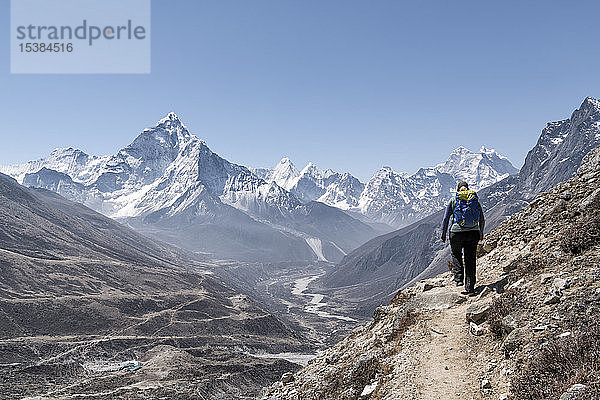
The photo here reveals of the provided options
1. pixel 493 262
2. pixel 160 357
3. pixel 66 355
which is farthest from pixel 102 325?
pixel 493 262

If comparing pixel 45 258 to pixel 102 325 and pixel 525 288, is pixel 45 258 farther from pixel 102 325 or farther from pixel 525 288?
pixel 525 288

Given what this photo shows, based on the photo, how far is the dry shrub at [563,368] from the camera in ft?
26.3

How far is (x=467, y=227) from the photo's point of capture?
16516mm

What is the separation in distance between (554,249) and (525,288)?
3356mm

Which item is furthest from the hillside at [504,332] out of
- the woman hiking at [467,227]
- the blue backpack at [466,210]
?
the blue backpack at [466,210]

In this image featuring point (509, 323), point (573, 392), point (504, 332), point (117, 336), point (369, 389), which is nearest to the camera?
point (573, 392)

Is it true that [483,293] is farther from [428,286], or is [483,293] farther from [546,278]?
[428,286]

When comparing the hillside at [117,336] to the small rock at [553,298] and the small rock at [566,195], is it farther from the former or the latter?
the small rock at [553,298]

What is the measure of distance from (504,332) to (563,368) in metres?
3.35

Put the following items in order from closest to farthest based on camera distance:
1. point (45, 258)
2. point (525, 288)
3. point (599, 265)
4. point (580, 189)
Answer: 1. point (599, 265)
2. point (525, 288)
3. point (580, 189)
4. point (45, 258)

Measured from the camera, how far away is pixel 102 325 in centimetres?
14125

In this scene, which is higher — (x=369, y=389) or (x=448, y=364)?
(x=448, y=364)

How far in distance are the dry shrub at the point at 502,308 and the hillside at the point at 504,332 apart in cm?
4

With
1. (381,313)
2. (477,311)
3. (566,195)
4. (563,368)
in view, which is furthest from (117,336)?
(563,368)
